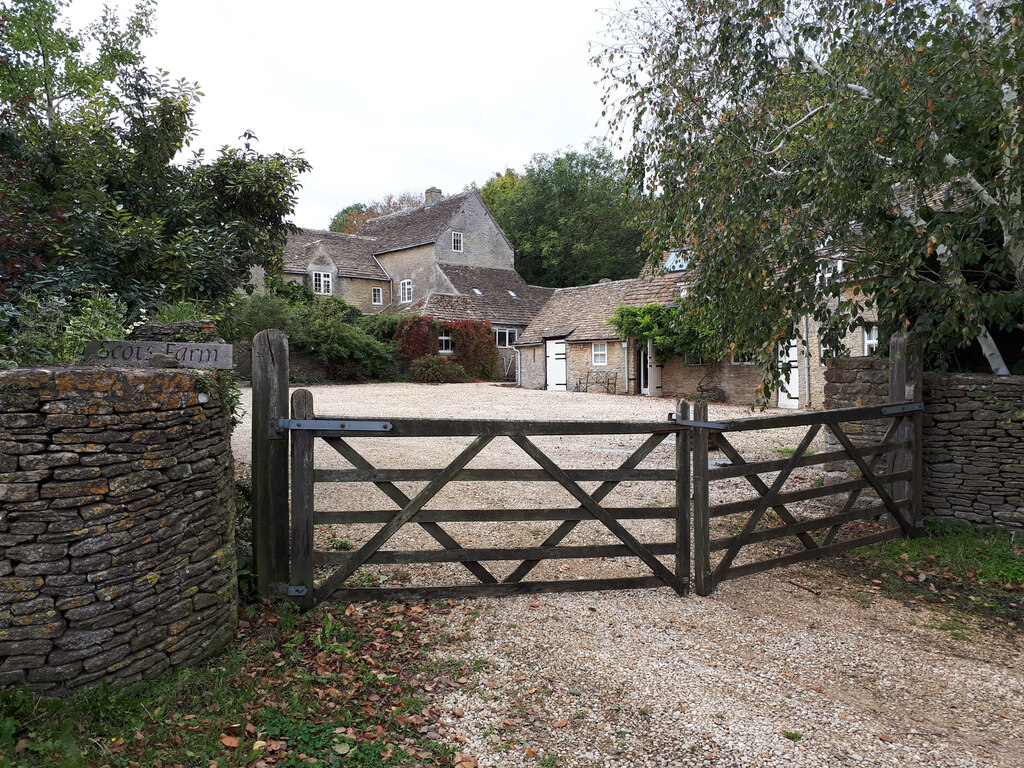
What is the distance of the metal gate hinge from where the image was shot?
485 centimetres

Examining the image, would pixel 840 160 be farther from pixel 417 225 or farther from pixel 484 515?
pixel 417 225

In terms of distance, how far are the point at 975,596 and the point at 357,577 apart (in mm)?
5570

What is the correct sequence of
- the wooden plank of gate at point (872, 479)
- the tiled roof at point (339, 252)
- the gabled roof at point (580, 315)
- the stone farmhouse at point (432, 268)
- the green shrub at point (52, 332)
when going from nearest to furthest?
the green shrub at point (52, 332)
the wooden plank of gate at point (872, 479)
the gabled roof at point (580, 315)
the stone farmhouse at point (432, 268)
the tiled roof at point (339, 252)

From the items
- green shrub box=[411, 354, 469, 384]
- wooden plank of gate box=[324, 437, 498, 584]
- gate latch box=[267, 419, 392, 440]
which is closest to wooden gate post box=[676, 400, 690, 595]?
wooden plank of gate box=[324, 437, 498, 584]

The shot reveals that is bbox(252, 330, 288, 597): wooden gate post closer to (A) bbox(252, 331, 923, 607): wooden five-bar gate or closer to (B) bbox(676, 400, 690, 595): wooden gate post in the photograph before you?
(A) bbox(252, 331, 923, 607): wooden five-bar gate

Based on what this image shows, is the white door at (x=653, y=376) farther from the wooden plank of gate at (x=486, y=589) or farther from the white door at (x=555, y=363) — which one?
the wooden plank of gate at (x=486, y=589)

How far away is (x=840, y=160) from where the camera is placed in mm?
6793

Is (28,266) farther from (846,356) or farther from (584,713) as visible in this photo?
(846,356)

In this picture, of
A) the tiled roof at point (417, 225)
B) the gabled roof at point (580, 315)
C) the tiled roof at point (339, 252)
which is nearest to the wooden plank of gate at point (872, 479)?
the gabled roof at point (580, 315)

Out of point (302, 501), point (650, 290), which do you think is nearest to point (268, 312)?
point (650, 290)

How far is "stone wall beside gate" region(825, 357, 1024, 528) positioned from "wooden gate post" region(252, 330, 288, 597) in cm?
698

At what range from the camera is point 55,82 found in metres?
19.7

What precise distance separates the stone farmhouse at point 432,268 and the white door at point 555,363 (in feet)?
18.5

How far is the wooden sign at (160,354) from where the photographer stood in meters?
4.35
